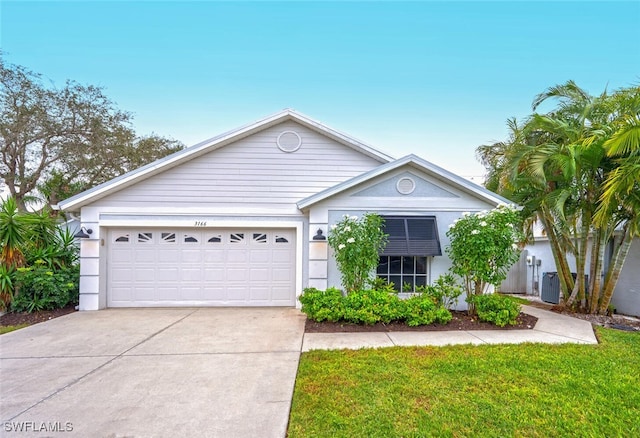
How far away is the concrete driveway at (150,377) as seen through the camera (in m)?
3.09

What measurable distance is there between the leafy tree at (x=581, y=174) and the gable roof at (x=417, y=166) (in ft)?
2.66

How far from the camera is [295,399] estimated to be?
3.51 metres

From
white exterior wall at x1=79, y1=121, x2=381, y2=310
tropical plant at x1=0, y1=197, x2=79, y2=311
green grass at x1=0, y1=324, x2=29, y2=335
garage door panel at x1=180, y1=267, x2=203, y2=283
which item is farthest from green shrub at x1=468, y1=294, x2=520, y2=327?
tropical plant at x1=0, y1=197, x2=79, y2=311

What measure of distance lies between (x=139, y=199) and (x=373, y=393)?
7961 mm

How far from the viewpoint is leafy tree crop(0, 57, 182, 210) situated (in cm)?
1430

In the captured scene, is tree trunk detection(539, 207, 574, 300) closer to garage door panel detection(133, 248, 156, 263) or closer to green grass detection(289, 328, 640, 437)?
green grass detection(289, 328, 640, 437)

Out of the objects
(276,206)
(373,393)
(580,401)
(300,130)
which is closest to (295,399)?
(373,393)

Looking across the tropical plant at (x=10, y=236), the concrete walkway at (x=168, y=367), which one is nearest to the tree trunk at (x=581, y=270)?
the concrete walkway at (x=168, y=367)

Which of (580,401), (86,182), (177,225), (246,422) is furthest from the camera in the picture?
(86,182)

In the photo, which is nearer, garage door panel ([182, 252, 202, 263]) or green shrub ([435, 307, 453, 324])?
green shrub ([435, 307, 453, 324])

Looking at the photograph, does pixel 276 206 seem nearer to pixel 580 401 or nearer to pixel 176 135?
pixel 580 401

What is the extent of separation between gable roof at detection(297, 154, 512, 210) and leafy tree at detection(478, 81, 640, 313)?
0.81m

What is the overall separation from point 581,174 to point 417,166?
3.76 meters

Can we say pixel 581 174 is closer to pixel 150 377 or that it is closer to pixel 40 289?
pixel 150 377
